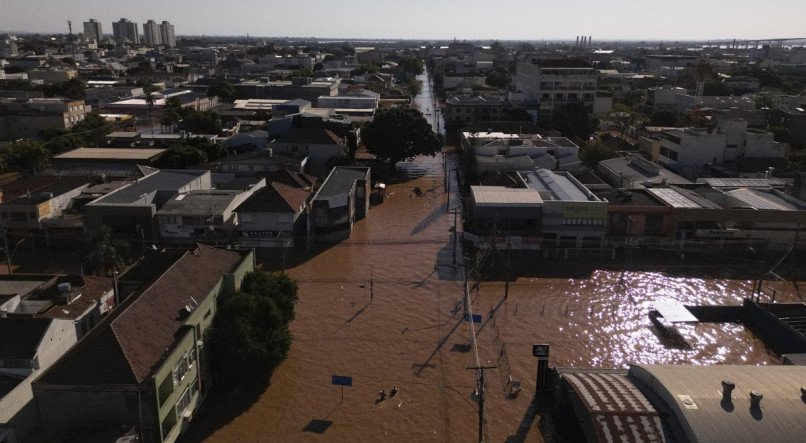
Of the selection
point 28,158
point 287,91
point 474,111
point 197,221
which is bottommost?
point 197,221

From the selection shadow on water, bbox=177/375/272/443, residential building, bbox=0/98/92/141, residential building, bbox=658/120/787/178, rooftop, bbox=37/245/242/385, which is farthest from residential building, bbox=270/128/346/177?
shadow on water, bbox=177/375/272/443

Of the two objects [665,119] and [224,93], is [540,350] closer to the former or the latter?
[665,119]

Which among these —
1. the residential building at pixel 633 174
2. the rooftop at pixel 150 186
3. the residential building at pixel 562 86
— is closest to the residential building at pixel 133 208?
the rooftop at pixel 150 186

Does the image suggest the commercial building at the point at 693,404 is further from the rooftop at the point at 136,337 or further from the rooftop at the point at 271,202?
the rooftop at the point at 271,202

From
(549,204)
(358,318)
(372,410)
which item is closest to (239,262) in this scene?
(358,318)

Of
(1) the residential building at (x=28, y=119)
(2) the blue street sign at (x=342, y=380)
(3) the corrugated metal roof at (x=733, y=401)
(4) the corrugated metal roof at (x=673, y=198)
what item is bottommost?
(2) the blue street sign at (x=342, y=380)

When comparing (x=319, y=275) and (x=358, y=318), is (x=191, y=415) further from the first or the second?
(x=319, y=275)

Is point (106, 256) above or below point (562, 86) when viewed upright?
below

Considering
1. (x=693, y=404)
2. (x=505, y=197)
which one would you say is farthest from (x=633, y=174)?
(x=693, y=404)
